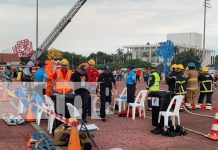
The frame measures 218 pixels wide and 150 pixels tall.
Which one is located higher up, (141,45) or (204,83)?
(141,45)

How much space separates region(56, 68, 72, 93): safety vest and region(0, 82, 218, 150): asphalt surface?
4.43 feet

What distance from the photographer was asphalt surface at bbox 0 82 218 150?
7.35 metres

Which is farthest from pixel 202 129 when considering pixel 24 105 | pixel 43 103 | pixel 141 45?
pixel 141 45

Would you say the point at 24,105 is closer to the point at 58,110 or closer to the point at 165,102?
the point at 58,110

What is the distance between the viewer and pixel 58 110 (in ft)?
27.6

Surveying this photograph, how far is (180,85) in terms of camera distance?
1281cm

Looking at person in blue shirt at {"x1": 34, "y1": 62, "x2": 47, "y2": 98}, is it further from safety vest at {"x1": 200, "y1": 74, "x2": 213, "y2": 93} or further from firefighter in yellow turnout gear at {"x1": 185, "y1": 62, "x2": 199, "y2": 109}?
safety vest at {"x1": 200, "y1": 74, "x2": 213, "y2": 93}

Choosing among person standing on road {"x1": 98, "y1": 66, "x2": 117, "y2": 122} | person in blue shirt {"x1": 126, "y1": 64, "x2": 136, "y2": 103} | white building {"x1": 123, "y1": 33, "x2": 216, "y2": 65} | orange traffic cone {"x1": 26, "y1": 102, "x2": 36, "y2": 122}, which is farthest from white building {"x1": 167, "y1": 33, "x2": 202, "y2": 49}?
orange traffic cone {"x1": 26, "y1": 102, "x2": 36, "y2": 122}

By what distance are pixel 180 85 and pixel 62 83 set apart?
18.2 feet

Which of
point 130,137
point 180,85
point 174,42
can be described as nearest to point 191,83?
point 180,85

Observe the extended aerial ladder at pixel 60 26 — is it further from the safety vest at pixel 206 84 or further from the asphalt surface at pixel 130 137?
the asphalt surface at pixel 130 137

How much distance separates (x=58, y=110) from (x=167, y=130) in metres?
2.89

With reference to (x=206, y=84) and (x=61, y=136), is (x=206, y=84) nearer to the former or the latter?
(x=206, y=84)

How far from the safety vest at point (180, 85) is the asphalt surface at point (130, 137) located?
2.22 metres
